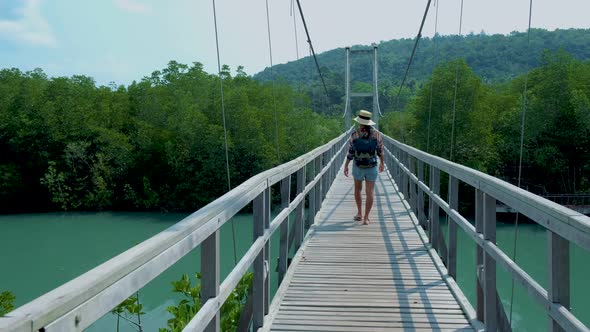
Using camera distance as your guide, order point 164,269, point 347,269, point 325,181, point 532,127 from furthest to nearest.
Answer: point 532,127, point 325,181, point 347,269, point 164,269

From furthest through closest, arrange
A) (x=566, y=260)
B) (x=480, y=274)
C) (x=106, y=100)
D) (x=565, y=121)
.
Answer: (x=106, y=100) < (x=565, y=121) < (x=480, y=274) < (x=566, y=260)

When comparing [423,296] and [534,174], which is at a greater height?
[423,296]

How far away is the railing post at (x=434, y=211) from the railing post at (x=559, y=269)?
8.38ft

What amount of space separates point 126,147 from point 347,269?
3591 centimetres

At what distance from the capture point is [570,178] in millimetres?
30297

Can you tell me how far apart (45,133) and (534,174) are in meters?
28.2

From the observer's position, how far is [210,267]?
5.43ft

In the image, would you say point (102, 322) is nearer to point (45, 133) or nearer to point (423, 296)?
point (423, 296)

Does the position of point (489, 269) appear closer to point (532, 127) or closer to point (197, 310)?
point (197, 310)

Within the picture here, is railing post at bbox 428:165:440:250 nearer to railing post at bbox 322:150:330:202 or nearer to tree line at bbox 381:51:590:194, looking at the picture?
railing post at bbox 322:150:330:202

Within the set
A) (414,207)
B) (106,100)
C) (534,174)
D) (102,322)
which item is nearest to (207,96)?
(106,100)

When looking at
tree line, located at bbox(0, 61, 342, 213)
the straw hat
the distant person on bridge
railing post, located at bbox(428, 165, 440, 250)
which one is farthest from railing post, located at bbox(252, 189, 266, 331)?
tree line, located at bbox(0, 61, 342, 213)

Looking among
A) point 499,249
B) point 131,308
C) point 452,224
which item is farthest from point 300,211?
point 499,249

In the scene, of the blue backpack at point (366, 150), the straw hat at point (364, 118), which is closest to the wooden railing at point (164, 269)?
the straw hat at point (364, 118)
